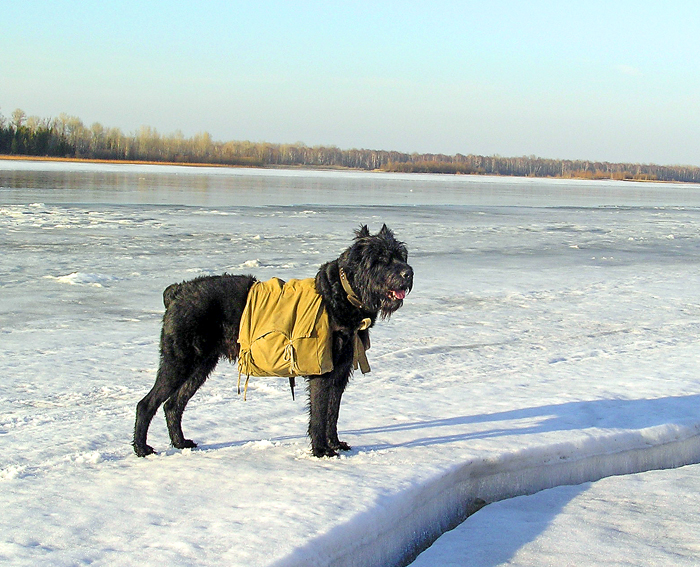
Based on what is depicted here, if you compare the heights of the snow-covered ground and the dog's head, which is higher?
the dog's head

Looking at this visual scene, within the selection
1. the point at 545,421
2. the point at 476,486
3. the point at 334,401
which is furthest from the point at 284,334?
the point at 545,421

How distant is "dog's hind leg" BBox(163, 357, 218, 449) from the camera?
161 inches

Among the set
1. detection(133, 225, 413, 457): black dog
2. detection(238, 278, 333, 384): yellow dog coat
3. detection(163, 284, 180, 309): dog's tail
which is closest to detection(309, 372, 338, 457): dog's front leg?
detection(133, 225, 413, 457): black dog

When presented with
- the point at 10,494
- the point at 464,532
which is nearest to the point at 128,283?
the point at 10,494

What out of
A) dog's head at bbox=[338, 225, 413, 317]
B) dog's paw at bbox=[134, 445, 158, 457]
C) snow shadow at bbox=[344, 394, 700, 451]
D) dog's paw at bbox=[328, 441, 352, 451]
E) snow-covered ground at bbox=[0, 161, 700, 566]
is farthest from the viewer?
snow shadow at bbox=[344, 394, 700, 451]

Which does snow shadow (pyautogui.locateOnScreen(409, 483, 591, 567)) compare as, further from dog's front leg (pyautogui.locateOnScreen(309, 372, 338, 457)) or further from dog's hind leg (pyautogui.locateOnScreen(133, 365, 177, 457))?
dog's hind leg (pyautogui.locateOnScreen(133, 365, 177, 457))

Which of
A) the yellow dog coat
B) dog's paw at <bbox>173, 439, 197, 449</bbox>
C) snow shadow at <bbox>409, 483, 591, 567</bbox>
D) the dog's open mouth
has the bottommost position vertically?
snow shadow at <bbox>409, 483, 591, 567</bbox>

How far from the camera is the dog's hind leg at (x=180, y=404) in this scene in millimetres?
4094

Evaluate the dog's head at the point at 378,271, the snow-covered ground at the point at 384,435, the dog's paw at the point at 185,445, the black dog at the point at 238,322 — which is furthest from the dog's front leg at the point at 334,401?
the dog's paw at the point at 185,445

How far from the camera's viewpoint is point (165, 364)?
13.0ft

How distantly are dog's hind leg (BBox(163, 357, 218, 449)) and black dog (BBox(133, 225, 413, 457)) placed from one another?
0.21 feet

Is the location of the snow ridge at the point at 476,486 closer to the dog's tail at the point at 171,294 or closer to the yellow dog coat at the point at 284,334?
the yellow dog coat at the point at 284,334

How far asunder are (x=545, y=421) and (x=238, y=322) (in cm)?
211

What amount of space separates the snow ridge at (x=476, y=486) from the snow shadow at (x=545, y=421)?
0.56ft
